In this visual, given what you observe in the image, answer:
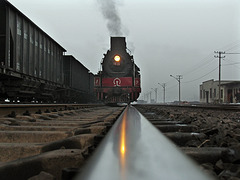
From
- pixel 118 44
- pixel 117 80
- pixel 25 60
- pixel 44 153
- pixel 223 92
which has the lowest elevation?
pixel 44 153

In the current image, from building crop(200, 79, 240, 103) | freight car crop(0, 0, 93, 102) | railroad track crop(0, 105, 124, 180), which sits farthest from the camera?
building crop(200, 79, 240, 103)

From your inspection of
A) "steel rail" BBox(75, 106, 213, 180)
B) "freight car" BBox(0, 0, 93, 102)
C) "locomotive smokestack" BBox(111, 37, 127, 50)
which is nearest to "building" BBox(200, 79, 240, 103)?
"locomotive smokestack" BBox(111, 37, 127, 50)

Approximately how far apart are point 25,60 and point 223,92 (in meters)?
44.6

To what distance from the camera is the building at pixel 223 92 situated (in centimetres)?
4131

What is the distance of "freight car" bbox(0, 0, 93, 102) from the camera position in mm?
8203

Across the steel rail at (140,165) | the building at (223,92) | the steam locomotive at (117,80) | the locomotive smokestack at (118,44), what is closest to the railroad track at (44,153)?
the steel rail at (140,165)

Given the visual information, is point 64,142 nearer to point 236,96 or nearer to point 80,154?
point 80,154

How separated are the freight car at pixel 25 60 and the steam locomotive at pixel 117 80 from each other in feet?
9.00

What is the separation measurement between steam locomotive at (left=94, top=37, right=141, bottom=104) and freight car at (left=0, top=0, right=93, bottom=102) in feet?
9.00

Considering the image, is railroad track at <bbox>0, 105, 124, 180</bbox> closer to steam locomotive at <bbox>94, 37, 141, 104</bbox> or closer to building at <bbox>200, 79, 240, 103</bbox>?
steam locomotive at <bbox>94, 37, 141, 104</bbox>

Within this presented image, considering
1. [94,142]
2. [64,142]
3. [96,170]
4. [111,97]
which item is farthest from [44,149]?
[111,97]

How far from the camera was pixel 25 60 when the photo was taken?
9.73 metres

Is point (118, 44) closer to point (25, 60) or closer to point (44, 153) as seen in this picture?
point (25, 60)

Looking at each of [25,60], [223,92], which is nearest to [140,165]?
[25,60]
